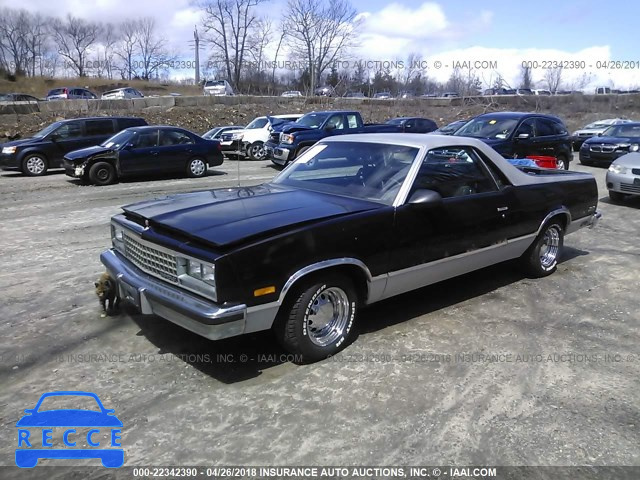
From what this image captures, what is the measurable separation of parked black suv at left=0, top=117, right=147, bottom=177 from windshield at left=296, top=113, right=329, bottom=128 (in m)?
5.99

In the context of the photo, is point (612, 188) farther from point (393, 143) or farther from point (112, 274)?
point (112, 274)

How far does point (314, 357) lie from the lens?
12.9 ft

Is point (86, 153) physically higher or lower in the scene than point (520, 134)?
lower

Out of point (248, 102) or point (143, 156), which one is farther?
point (248, 102)

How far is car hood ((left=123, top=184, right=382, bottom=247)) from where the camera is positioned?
11.7 feet

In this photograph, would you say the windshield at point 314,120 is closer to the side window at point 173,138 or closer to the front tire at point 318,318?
the side window at point 173,138

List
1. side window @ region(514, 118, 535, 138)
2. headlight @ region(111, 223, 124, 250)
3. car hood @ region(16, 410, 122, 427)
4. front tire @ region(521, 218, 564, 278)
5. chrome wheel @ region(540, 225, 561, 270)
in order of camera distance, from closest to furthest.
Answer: car hood @ region(16, 410, 122, 427) < headlight @ region(111, 223, 124, 250) < front tire @ region(521, 218, 564, 278) < chrome wheel @ region(540, 225, 561, 270) < side window @ region(514, 118, 535, 138)

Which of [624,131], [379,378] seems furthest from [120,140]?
[624,131]

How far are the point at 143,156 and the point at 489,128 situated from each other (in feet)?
29.0

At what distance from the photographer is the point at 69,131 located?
1524 centimetres

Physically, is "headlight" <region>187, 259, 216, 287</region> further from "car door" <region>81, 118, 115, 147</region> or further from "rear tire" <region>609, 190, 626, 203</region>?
"car door" <region>81, 118, 115, 147</region>

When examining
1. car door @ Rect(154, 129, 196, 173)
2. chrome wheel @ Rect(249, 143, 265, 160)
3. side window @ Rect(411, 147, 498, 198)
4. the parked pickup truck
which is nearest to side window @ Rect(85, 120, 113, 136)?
car door @ Rect(154, 129, 196, 173)

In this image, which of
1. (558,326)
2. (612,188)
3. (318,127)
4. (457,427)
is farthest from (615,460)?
(318,127)

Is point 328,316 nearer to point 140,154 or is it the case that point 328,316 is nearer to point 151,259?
point 151,259
